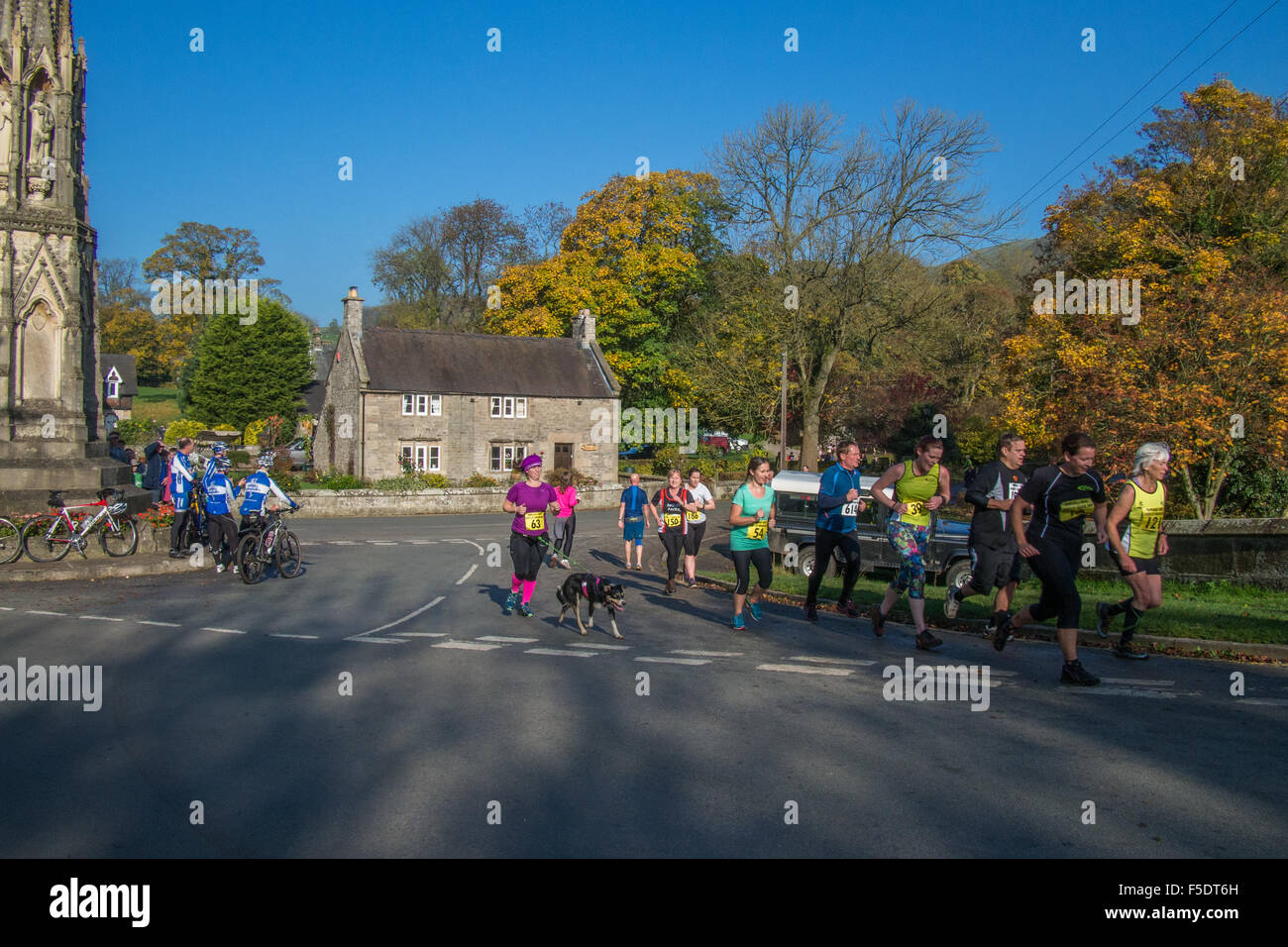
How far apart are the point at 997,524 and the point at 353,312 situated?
41.9 meters

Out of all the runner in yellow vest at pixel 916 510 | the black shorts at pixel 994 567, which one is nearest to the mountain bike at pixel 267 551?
the runner in yellow vest at pixel 916 510

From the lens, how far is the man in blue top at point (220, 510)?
50.1ft

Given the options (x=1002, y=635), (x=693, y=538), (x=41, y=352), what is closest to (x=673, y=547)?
(x=693, y=538)

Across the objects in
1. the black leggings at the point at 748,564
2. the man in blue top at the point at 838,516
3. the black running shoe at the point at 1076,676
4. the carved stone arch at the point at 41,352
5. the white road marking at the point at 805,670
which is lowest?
the white road marking at the point at 805,670

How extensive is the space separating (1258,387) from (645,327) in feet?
121

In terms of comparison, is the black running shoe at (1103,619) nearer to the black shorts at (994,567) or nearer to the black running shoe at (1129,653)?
the black running shoe at (1129,653)

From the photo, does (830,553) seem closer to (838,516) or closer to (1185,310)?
(838,516)

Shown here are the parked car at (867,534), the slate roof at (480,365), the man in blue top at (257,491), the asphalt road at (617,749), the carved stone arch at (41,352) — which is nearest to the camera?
the asphalt road at (617,749)

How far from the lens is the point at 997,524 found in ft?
34.6

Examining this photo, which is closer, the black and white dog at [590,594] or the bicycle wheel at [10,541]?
the black and white dog at [590,594]

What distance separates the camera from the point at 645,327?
54.1m

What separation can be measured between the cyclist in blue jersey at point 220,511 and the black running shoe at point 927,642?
10978 millimetres

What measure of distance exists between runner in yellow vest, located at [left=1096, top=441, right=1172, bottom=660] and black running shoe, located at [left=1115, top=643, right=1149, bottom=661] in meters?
0.59
